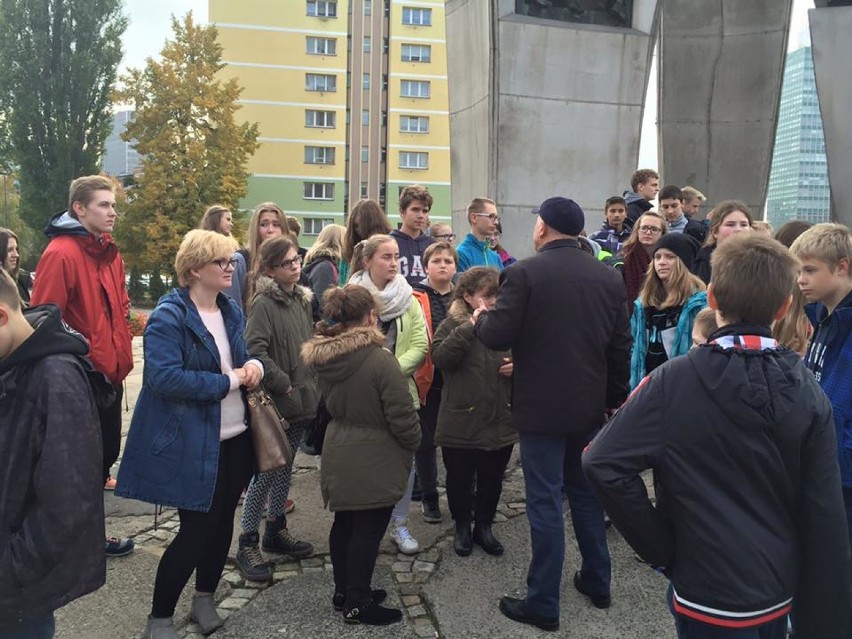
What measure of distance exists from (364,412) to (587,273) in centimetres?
126

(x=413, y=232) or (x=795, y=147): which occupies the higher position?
(x=795, y=147)

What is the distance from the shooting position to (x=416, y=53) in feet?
158

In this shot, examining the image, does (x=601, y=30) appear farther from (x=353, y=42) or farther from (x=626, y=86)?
(x=353, y=42)

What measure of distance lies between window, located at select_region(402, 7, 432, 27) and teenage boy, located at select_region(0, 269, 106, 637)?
5067 cm

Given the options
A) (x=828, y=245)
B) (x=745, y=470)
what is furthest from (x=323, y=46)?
(x=745, y=470)

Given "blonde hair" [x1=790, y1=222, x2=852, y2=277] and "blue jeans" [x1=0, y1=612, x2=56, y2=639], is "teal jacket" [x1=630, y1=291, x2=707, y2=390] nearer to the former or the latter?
"blonde hair" [x1=790, y1=222, x2=852, y2=277]

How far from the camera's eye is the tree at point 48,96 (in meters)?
33.3

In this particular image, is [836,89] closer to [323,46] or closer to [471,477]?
[471,477]

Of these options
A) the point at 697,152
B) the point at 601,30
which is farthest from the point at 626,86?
the point at 697,152

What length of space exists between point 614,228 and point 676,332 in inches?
107

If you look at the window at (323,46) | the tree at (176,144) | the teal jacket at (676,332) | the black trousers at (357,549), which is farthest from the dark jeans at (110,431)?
the window at (323,46)

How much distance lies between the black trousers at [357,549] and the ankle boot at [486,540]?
0.95m

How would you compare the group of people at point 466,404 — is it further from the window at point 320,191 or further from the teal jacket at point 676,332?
the window at point 320,191

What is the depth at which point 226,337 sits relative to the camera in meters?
3.18
